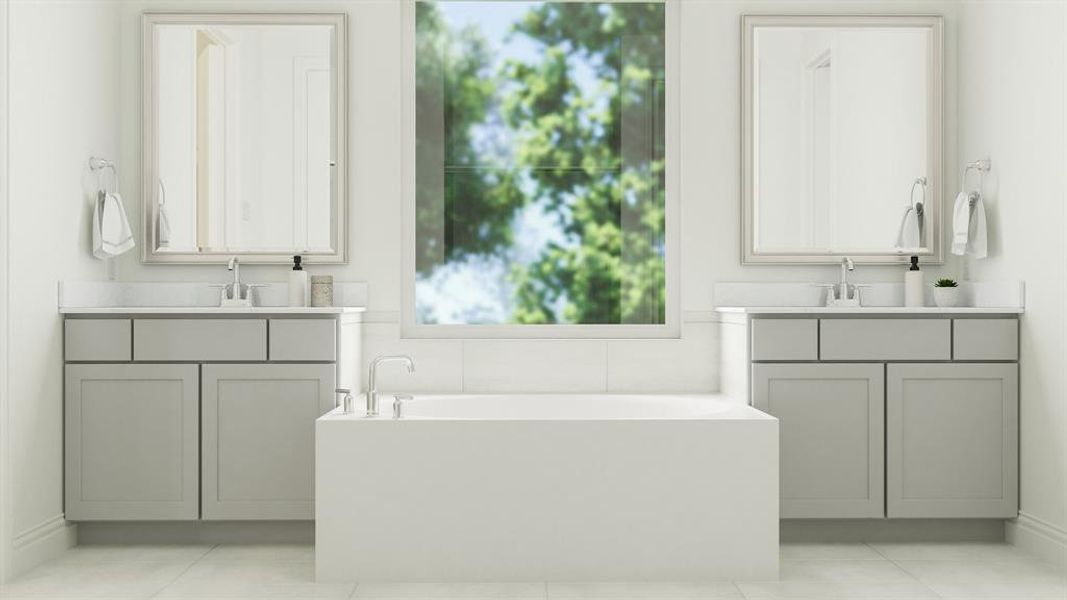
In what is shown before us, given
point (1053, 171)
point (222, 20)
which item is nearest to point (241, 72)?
point (222, 20)

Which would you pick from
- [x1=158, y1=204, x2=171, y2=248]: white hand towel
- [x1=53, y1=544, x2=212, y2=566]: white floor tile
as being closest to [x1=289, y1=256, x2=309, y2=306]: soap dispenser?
[x1=158, y1=204, x2=171, y2=248]: white hand towel

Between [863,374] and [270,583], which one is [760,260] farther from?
[270,583]

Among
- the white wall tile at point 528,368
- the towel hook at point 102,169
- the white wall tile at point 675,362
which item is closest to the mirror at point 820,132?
the white wall tile at point 675,362

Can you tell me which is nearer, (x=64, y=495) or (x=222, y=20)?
(x=64, y=495)

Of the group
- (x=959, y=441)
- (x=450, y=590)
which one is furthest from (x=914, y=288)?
(x=450, y=590)

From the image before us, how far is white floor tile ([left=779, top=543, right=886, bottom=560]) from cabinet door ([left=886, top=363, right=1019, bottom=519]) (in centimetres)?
19

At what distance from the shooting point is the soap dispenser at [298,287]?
3449 mm

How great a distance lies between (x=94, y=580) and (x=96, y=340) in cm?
79

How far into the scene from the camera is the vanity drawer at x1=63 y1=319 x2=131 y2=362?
3129 millimetres

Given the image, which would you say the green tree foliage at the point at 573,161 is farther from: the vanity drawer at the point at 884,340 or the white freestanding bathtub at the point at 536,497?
the white freestanding bathtub at the point at 536,497

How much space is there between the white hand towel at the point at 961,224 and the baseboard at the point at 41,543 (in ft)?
10.7

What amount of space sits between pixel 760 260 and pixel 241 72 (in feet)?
6.99

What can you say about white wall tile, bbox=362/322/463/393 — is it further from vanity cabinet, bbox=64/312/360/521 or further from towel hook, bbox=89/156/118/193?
towel hook, bbox=89/156/118/193

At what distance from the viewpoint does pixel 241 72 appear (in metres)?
3.57
